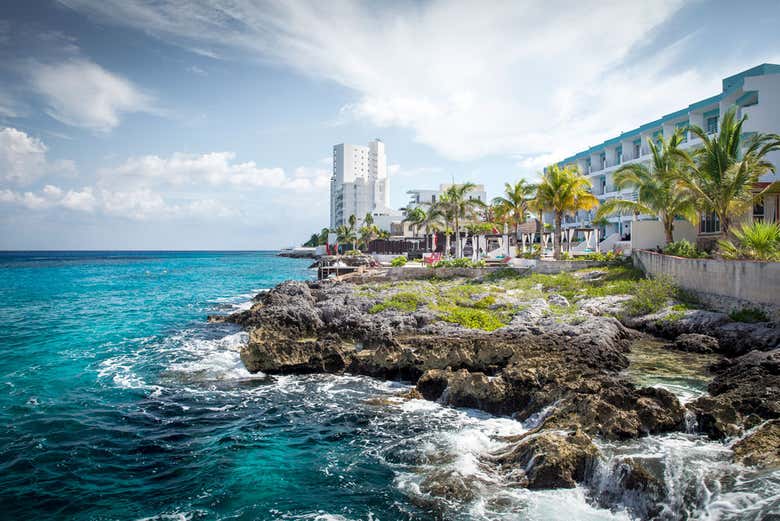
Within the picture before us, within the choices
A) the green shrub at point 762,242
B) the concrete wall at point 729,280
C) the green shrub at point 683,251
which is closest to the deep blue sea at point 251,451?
the concrete wall at point 729,280

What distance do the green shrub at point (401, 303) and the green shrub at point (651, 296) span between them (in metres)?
11.7

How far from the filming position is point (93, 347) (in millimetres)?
25219

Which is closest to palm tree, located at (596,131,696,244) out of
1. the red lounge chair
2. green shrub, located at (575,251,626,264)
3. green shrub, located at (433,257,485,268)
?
green shrub, located at (575,251,626,264)

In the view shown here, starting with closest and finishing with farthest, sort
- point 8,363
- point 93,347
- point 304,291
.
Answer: point 8,363, point 93,347, point 304,291

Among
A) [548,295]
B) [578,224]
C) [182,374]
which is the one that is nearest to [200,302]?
[182,374]

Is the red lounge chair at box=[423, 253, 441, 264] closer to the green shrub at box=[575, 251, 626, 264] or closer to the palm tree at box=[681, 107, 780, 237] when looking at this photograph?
the green shrub at box=[575, 251, 626, 264]

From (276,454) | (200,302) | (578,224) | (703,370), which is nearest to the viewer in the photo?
(276,454)

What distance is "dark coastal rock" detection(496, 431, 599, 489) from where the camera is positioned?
9.99 metres

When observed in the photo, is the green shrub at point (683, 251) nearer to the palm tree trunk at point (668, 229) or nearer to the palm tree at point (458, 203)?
the palm tree trunk at point (668, 229)

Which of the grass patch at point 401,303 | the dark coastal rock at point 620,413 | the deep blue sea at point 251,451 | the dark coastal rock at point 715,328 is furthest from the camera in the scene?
the grass patch at point 401,303

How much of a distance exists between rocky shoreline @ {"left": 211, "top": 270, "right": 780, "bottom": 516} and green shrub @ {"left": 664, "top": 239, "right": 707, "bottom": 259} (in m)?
4.28

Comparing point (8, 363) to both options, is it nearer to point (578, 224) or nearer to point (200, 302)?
point (200, 302)

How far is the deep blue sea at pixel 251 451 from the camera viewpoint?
9.59m

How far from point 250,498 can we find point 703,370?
1611 cm
